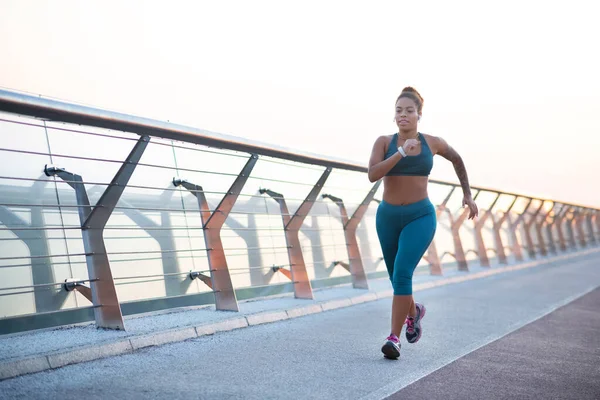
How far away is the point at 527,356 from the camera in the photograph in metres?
4.37

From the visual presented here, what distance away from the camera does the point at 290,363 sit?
3.94 meters

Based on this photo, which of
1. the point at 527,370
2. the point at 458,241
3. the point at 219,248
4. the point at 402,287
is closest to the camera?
the point at 527,370

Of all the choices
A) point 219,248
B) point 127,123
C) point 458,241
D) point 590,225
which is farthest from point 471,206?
point 590,225

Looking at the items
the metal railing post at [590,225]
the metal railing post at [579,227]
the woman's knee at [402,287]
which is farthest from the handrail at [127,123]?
the metal railing post at [590,225]

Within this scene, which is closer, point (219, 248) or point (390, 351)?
point (390, 351)

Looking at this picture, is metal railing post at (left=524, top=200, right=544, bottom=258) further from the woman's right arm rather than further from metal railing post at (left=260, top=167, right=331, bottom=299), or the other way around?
the woman's right arm

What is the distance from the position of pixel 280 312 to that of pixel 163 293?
99 centimetres

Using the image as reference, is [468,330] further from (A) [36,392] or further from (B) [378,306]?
(A) [36,392]

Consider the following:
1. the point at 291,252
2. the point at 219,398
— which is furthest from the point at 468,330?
the point at 219,398

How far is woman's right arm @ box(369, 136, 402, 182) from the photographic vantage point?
434 cm

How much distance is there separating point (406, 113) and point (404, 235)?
2.61ft

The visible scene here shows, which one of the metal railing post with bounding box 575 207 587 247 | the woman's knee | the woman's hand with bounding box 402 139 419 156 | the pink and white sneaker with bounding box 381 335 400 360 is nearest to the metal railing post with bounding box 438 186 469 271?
the woman's knee

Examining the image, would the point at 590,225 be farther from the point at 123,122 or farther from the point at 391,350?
the point at 123,122

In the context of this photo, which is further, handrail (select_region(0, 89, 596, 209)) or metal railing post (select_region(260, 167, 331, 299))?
metal railing post (select_region(260, 167, 331, 299))
